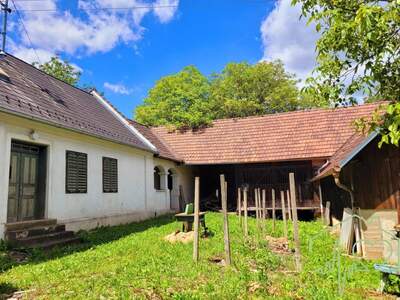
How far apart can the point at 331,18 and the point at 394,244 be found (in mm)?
5300

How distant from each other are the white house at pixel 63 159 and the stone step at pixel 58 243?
0.69m

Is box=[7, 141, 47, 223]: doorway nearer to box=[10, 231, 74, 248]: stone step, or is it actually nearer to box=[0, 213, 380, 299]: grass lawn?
box=[10, 231, 74, 248]: stone step

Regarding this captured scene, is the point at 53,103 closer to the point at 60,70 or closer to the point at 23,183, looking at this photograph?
the point at 23,183

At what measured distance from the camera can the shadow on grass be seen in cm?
741

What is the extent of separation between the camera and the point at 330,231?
40.5ft

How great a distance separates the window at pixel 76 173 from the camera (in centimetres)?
1095

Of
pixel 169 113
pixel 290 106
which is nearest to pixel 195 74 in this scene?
pixel 169 113

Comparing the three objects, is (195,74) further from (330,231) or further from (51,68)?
(330,231)

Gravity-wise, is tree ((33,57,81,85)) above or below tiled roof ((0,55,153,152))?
above

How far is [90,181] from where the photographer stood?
12016mm

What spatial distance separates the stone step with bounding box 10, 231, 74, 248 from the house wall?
0.47m

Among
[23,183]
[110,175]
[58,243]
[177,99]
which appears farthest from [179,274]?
[177,99]

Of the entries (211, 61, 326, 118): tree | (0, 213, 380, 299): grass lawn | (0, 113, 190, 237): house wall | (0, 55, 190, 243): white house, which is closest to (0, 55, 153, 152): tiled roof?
(0, 55, 190, 243): white house

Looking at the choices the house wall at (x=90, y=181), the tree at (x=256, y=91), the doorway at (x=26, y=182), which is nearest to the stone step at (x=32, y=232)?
the house wall at (x=90, y=181)
